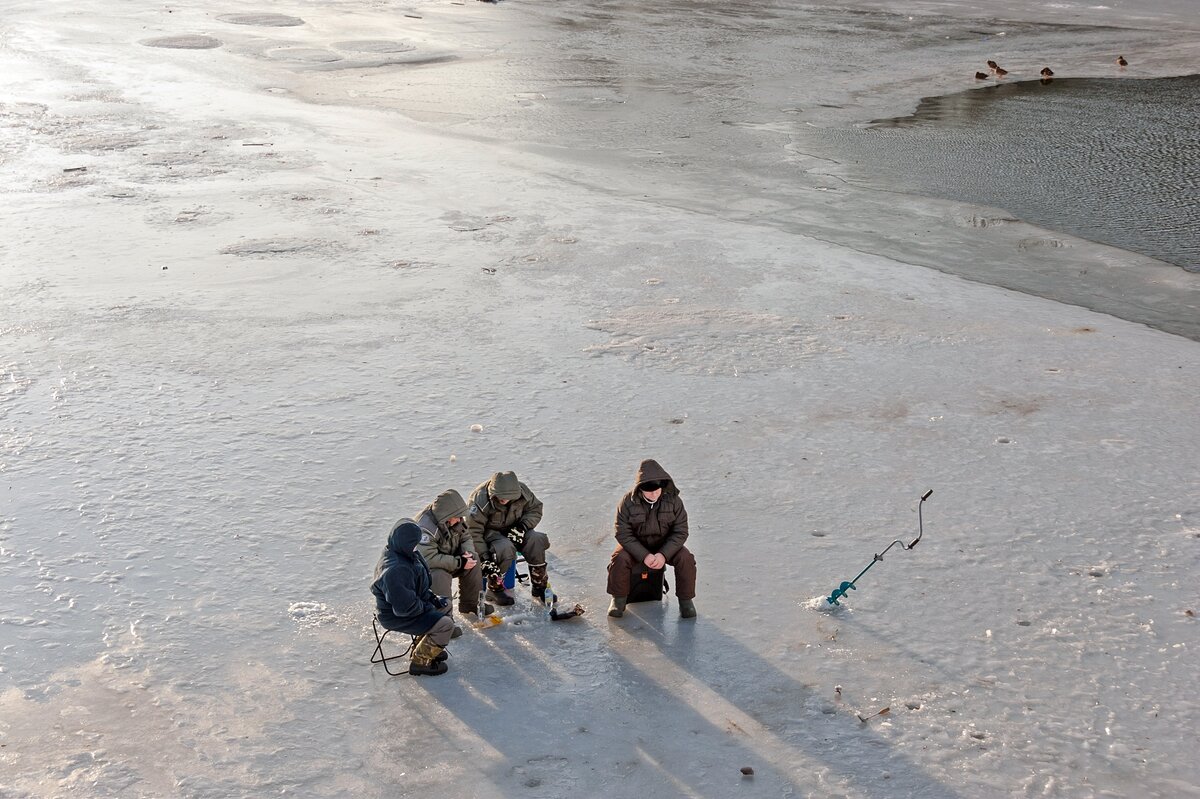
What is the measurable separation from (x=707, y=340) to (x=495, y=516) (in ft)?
12.6

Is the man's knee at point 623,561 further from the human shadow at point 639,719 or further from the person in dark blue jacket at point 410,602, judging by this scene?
the person in dark blue jacket at point 410,602

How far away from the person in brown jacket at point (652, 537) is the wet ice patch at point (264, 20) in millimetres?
22378

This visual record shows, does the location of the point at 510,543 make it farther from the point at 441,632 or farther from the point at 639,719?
the point at 639,719

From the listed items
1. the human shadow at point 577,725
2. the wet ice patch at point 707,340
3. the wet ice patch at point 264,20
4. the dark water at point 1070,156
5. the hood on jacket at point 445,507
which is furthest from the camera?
the wet ice patch at point 264,20

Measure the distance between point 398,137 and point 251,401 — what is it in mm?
9094

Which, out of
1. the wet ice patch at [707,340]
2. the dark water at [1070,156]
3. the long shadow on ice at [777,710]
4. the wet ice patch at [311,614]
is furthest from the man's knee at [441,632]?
the dark water at [1070,156]

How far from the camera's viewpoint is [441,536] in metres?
5.75

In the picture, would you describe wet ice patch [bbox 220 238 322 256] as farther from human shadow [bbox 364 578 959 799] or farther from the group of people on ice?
human shadow [bbox 364 578 959 799]

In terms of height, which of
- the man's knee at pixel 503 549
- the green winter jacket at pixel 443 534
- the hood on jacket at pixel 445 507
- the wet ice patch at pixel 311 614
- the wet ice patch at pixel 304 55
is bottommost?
the wet ice patch at pixel 311 614

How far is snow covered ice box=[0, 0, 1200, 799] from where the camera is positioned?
4.95 m

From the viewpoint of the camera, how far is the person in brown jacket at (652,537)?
582 centimetres

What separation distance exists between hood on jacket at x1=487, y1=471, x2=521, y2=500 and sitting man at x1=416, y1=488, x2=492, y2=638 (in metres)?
0.18

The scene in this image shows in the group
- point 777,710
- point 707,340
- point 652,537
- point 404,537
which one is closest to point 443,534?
point 404,537

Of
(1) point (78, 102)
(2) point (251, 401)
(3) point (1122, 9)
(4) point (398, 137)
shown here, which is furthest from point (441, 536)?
(3) point (1122, 9)
